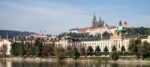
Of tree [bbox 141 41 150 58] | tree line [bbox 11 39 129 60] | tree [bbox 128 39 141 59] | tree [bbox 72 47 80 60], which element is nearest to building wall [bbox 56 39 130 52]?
tree line [bbox 11 39 129 60]

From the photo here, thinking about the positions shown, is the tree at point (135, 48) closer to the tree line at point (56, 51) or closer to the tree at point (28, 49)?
the tree line at point (56, 51)

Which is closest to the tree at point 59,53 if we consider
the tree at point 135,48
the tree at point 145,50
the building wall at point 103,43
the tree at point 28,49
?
the tree at point 28,49

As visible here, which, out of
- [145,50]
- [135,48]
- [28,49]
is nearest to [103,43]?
[28,49]

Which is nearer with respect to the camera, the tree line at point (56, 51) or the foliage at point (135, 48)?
the foliage at point (135, 48)

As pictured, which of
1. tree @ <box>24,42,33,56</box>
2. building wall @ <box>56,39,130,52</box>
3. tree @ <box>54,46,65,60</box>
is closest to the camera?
tree @ <box>54,46,65,60</box>

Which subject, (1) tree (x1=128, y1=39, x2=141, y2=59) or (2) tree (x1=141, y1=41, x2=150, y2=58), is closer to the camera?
(2) tree (x1=141, y1=41, x2=150, y2=58)

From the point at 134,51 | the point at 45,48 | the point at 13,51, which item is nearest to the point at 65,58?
the point at 45,48

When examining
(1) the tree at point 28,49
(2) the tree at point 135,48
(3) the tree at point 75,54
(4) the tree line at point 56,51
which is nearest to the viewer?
(2) the tree at point 135,48

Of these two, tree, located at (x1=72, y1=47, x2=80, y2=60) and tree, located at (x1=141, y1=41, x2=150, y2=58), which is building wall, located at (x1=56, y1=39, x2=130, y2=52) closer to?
tree, located at (x1=72, y1=47, x2=80, y2=60)

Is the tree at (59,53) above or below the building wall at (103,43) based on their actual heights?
below

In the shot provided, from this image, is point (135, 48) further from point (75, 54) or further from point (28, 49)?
point (28, 49)

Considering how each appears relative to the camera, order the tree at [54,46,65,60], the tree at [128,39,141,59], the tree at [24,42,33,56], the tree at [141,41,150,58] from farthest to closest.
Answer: the tree at [24,42,33,56] < the tree at [54,46,65,60] < the tree at [128,39,141,59] < the tree at [141,41,150,58]

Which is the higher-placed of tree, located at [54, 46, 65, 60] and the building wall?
the building wall

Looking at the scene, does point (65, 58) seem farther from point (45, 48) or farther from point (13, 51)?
point (13, 51)
